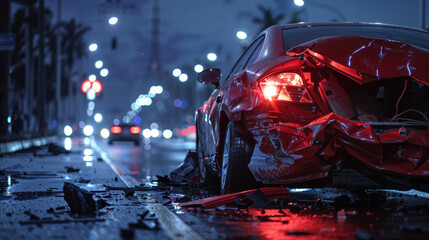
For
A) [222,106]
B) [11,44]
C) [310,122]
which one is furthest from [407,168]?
[11,44]

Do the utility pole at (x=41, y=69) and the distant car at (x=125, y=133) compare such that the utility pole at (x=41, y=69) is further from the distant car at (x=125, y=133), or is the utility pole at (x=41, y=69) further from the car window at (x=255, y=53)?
the car window at (x=255, y=53)

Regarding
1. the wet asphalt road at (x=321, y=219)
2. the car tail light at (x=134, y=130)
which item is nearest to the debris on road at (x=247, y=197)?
the wet asphalt road at (x=321, y=219)

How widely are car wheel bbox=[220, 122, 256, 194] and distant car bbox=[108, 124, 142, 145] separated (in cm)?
3543

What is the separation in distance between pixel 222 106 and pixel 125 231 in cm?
236

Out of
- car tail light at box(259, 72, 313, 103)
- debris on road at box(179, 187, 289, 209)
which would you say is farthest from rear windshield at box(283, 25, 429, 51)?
debris on road at box(179, 187, 289, 209)

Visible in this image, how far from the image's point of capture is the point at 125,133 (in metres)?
42.2

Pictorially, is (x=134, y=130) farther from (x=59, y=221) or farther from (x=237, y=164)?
(x=59, y=221)

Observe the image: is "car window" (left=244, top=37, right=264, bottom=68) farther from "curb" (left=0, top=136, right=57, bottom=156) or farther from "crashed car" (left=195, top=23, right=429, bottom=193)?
"curb" (left=0, top=136, right=57, bottom=156)

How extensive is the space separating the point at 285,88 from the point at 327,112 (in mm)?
406

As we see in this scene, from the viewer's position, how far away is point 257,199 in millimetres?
6328

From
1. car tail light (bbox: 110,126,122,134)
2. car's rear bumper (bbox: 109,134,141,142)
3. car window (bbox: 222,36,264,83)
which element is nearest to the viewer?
car window (bbox: 222,36,264,83)

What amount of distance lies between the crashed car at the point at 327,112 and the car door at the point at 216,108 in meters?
0.18

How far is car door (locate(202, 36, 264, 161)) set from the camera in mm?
7141

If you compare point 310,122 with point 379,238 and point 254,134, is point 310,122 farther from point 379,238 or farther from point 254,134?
point 379,238
